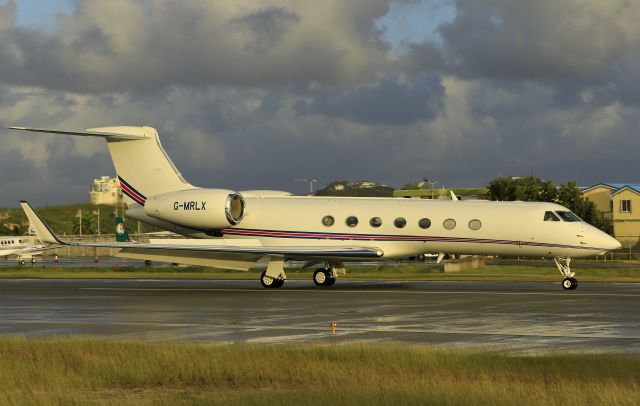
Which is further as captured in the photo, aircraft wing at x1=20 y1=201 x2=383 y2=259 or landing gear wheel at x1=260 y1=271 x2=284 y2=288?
landing gear wheel at x1=260 y1=271 x2=284 y2=288

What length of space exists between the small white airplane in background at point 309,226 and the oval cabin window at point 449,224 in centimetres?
3

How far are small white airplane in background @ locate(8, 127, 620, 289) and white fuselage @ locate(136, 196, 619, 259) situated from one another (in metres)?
0.03

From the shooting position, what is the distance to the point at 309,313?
23.5 metres

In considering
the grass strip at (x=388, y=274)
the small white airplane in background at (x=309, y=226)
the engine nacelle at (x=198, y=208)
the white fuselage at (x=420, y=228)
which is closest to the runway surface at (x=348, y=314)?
the small white airplane in background at (x=309, y=226)

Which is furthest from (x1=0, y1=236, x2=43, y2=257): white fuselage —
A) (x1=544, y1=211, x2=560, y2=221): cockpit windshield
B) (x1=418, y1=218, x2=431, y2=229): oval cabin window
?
(x1=544, y1=211, x2=560, y2=221): cockpit windshield

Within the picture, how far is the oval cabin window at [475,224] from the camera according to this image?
33250 millimetres

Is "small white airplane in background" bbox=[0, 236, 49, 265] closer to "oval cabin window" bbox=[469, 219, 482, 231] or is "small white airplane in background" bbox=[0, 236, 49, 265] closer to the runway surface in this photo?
the runway surface

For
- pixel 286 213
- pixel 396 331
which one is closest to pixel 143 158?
pixel 286 213

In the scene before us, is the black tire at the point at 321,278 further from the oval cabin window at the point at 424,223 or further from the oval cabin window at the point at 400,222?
the oval cabin window at the point at 424,223

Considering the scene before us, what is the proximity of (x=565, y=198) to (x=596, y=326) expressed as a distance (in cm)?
7223

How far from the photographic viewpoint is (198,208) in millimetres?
34938

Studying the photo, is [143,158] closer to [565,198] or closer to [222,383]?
[222,383]

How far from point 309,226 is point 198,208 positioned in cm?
400

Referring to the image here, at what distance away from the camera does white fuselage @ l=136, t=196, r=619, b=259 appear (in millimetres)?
32875
